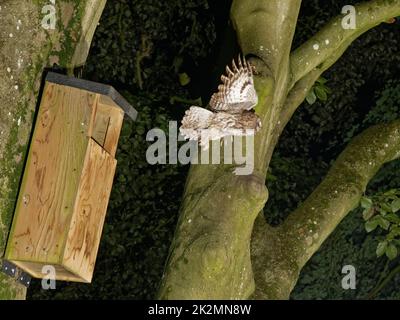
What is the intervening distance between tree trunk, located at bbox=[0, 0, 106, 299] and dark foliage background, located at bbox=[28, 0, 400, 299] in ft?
7.02

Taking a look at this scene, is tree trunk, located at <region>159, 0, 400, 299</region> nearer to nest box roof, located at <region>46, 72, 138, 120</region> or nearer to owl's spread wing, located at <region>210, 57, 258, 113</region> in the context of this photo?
owl's spread wing, located at <region>210, 57, 258, 113</region>

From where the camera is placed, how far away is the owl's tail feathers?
3104 mm

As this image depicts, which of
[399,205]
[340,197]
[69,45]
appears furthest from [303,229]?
[69,45]

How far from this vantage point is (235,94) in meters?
3.10

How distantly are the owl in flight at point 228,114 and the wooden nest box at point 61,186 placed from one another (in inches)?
13.0

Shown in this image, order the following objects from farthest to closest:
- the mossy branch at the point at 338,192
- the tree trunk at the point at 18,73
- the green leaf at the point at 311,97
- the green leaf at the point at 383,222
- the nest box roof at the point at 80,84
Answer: the green leaf at the point at 311,97
the green leaf at the point at 383,222
the mossy branch at the point at 338,192
the nest box roof at the point at 80,84
the tree trunk at the point at 18,73

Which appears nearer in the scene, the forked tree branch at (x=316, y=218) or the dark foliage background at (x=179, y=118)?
the forked tree branch at (x=316, y=218)

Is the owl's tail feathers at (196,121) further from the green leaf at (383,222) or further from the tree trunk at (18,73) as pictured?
the green leaf at (383,222)

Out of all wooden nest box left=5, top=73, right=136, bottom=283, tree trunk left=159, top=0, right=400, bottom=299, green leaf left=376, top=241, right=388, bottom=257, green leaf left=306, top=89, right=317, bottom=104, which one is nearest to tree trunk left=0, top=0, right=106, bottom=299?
wooden nest box left=5, top=73, right=136, bottom=283

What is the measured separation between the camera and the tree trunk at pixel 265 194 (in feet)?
10.1

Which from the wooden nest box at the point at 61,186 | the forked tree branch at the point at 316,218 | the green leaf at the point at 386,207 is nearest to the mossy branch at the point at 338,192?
the forked tree branch at the point at 316,218

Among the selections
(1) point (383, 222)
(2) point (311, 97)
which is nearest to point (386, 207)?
(1) point (383, 222)

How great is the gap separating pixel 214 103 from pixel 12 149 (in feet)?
2.45

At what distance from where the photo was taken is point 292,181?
6598 millimetres
